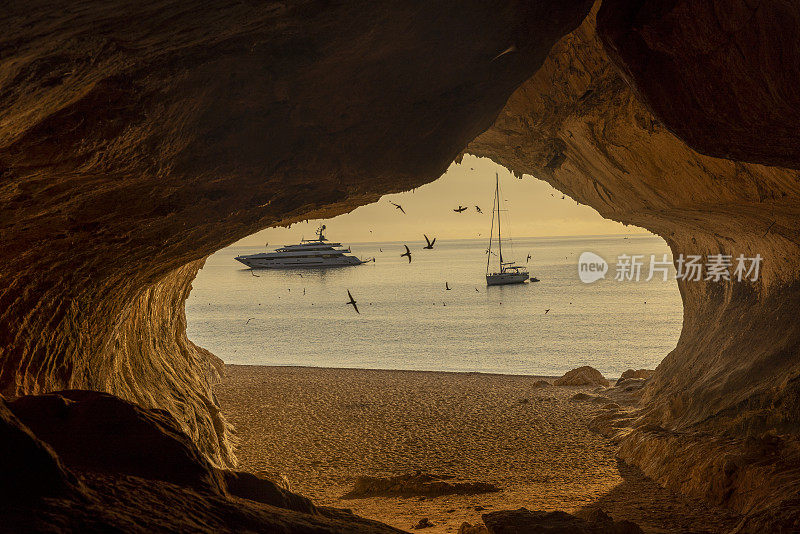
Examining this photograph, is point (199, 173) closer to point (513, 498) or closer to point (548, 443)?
point (513, 498)

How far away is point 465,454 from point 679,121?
8283mm

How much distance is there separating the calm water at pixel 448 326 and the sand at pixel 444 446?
10.4 m

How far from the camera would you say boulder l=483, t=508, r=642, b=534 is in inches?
227

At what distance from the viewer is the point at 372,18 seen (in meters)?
4.92

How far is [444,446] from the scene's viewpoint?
13375 mm

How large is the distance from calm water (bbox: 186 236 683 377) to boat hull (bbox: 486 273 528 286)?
1186mm

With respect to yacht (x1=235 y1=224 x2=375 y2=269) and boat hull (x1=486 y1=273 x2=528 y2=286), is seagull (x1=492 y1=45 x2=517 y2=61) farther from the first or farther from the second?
yacht (x1=235 y1=224 x2=375 y2=269)

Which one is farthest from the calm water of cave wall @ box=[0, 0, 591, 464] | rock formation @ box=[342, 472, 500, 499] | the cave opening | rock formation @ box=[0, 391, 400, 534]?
rock formation @ box=[0, 391, 400, 534]

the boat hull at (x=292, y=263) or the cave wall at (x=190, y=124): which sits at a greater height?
the boat hull at (x=292, y=263)

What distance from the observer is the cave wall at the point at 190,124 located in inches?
154

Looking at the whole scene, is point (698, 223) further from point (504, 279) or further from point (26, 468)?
point (504, 279)

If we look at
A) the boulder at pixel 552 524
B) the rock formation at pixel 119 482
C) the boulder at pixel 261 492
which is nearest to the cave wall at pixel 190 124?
the rock formation at pixel 119 482

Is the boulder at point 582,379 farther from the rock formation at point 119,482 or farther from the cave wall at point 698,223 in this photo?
the rock formation at point 119,482

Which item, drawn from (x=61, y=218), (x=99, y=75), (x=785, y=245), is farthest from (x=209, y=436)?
(x=785, y=245)
